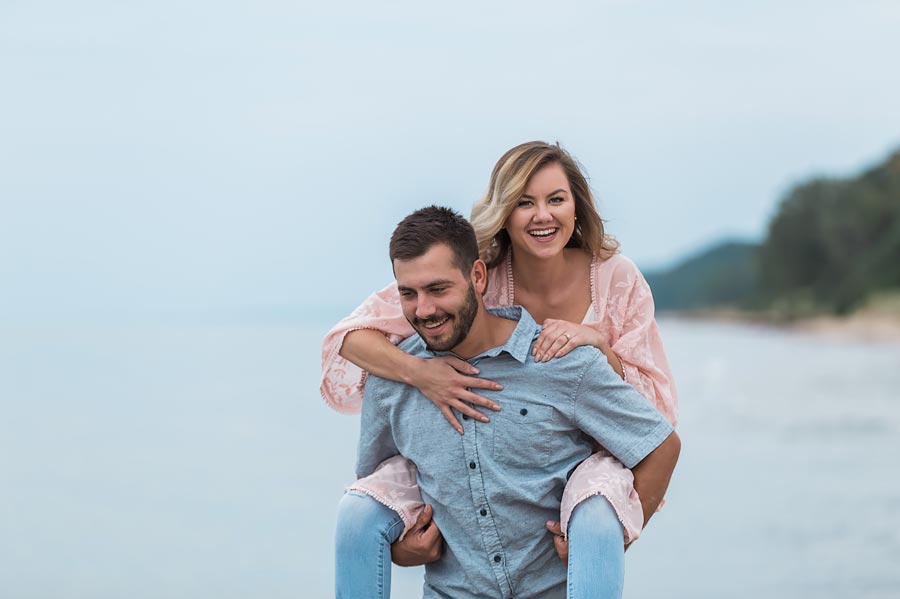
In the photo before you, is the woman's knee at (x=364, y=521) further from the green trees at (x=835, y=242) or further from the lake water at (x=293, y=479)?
the green trees at (x=835, y=242)

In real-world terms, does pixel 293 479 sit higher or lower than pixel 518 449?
lower

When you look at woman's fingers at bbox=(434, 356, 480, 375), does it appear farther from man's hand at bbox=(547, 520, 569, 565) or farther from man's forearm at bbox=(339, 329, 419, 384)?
man's hand at bbox=(547, 520, 569, 565)

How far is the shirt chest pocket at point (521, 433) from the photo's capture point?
122 inches

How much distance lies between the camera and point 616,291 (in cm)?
361

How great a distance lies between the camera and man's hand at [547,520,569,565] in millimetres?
3070

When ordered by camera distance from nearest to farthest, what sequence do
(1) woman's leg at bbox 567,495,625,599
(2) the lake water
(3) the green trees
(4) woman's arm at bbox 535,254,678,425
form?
1. (1) woman's leg at bbox 567,495,625,599
2. (4) woman's arm at bbox 535,254,678,425
3. (2) the lake water
4. (3) the green trees

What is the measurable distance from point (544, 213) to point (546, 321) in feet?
1.18

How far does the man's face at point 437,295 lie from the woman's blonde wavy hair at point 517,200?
0.45 metres

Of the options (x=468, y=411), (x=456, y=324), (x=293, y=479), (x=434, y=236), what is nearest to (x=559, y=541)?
(x=468, y=411)

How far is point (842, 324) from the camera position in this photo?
102 feet

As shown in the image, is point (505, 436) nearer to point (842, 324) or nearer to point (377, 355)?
point (377, 355)

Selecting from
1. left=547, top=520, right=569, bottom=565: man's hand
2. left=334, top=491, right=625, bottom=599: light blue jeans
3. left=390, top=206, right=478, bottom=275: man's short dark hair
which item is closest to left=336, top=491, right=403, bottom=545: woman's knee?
left=334, top=491, right=625, bottom=599: light blue jeans

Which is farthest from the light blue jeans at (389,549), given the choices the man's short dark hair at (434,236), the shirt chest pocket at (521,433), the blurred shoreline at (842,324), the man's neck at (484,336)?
the blurred shoreline at (842,324)

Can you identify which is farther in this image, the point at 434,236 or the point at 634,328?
the point at 634,328
